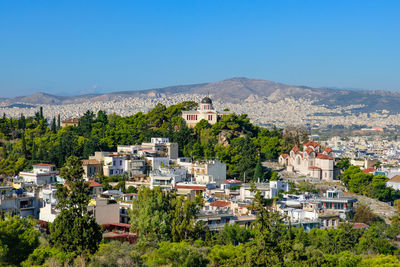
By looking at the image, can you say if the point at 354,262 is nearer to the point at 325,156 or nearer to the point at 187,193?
the point at 187,193

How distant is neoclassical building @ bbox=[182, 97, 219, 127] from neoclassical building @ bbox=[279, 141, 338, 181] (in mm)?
6710

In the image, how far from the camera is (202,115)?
46.4m

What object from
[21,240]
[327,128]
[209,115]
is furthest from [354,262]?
[327,128]

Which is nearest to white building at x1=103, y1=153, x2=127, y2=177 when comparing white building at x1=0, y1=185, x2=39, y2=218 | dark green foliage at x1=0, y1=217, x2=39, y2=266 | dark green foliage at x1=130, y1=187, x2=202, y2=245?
white building at x1=0, y1=185, x2=39, y2=218

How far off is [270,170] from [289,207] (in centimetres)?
910

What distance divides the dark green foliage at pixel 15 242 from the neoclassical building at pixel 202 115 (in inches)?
992

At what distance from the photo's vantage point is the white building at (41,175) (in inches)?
1352

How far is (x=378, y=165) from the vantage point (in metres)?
53.1

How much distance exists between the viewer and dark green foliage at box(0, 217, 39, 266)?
66.9ft

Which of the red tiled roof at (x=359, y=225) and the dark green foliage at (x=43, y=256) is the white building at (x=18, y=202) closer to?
the dark green foliage at (x=43, y=256)

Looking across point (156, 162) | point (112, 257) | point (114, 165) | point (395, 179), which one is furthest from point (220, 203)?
point (395, 179)

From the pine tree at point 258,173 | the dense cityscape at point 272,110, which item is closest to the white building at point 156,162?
the pine tree at point 258,173

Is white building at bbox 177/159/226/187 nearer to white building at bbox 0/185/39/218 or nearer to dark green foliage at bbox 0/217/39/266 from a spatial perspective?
white building at bbox 0/185/39/218

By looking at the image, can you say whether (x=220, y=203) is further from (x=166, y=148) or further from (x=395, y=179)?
(x=395, y=179)
